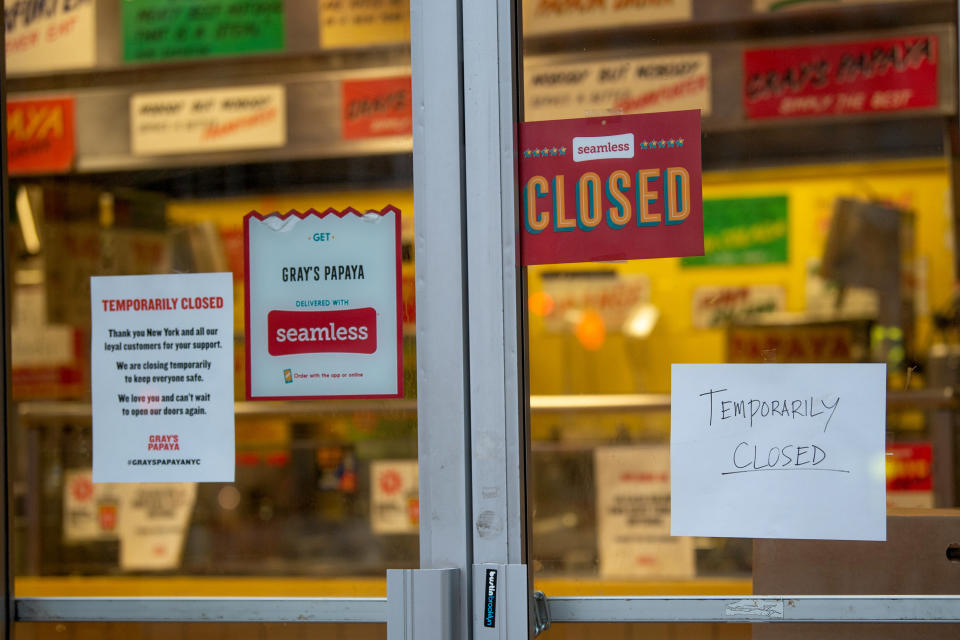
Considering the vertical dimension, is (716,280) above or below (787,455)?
above

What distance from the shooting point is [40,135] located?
2182 mm

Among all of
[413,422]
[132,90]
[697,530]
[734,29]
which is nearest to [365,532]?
[413,422]

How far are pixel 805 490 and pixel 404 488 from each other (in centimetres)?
71

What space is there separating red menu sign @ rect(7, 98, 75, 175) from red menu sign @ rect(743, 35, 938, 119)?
142 centimetres

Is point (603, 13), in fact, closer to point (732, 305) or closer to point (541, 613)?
point (732, 305)

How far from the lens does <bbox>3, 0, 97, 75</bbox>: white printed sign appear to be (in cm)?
213

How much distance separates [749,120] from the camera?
206 cm

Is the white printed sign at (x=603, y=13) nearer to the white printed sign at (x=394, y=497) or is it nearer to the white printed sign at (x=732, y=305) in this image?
the white printed sign at (x=732, y=305)

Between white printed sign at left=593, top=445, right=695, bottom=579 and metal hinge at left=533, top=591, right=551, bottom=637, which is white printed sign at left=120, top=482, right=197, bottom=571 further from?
white printed sign at left=593, top=445, right=695, bottom=579

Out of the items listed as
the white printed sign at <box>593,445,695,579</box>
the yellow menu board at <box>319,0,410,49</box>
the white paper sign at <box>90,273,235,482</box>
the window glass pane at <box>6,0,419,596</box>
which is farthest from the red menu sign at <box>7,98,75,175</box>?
the white printed sign at <box>593,445,695,579</box>

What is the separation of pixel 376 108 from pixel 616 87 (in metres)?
0.51

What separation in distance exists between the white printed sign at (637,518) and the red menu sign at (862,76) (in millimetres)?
744

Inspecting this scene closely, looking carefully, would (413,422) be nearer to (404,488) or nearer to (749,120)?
(404,488)

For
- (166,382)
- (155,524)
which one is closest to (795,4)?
(166,382)
